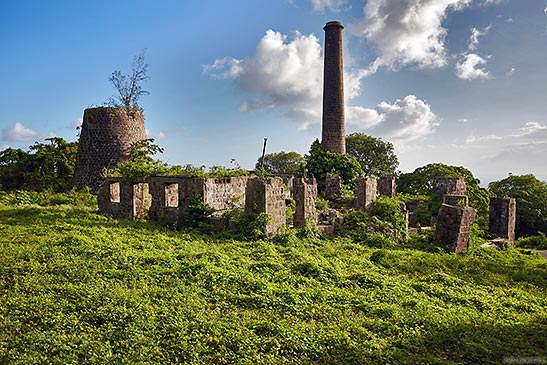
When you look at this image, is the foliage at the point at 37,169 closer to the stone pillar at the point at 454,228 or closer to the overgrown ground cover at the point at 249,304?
the overgrown ground cover at the point at 249,304

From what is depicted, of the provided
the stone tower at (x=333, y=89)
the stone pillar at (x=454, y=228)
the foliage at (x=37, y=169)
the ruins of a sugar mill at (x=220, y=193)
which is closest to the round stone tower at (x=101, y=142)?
the ruins of a sugar mill at (x=220, y=193)

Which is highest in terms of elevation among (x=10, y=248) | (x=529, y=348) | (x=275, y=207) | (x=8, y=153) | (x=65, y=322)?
(x=8, y=153)

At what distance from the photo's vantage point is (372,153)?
42.6m

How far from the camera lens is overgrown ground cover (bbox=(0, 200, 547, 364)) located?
5.21m

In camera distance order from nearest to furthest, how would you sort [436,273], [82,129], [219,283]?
[219,283] → [436,273] → [82,129]

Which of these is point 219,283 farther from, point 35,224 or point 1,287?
point 35,224

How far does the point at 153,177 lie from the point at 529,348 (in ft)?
41.6

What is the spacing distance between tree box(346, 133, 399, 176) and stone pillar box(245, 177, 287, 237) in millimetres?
30921

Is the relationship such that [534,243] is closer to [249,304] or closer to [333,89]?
[249,304]

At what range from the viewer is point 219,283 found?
24.7 feet

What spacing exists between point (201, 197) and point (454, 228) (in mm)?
8631

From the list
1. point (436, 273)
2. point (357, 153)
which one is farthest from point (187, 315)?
point (357, 153)

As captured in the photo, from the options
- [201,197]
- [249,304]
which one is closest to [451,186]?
[201,197]

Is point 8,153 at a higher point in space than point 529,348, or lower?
higher
